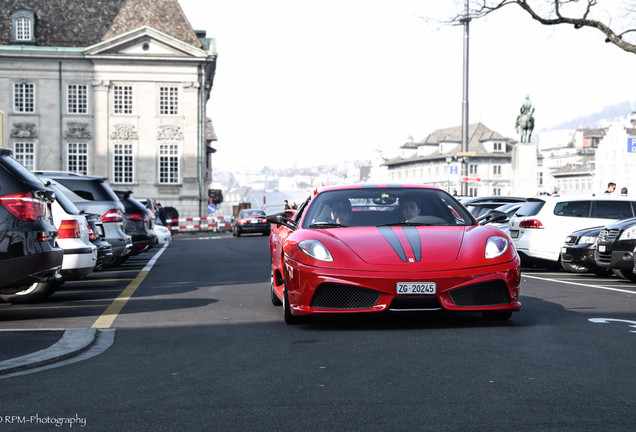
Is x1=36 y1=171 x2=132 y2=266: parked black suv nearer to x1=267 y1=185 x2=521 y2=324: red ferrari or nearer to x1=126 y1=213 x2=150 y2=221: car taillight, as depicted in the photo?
x1=126 y1=213 x2=150 y2=221: car taillight

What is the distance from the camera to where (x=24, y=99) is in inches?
2571

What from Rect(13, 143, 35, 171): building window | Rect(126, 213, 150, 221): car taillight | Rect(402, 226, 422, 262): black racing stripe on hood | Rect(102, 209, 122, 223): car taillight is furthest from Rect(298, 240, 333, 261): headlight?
Rect(13, 143, 35, 171): building window

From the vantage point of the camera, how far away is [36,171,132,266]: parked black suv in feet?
54.9

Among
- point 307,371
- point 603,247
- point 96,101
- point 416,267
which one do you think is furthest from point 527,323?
point 96,101

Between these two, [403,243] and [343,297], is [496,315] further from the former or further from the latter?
[343,297]

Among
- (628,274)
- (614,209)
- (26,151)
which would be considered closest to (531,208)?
(614,209)

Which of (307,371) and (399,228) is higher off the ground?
(399,228)

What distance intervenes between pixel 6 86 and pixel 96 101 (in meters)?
6.05

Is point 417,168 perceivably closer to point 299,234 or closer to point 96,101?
point 96,101

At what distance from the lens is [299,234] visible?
30.2 feet

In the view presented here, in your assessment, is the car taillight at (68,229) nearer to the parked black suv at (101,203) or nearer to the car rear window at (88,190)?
the parked black suv at (101,203)

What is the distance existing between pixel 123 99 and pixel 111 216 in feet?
168

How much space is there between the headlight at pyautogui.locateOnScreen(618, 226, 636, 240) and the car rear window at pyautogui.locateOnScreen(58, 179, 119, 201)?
28.4 ft

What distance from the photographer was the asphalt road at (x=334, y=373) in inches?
195
